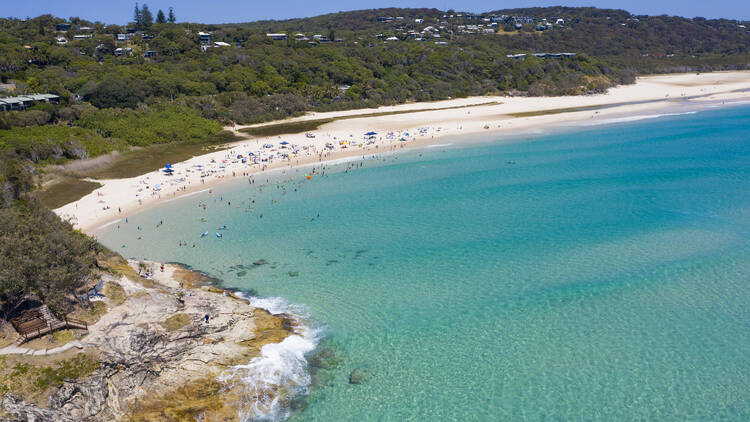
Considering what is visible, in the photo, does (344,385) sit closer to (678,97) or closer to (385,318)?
(385,318)

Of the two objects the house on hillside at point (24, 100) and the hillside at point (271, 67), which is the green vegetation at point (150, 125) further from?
the house on hillside at point (24, 100)

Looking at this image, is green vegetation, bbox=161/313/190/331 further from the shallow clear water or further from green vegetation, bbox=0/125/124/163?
green vegetation, bbox=0/125/124/163

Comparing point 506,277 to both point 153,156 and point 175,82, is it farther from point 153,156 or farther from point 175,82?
point 175,82

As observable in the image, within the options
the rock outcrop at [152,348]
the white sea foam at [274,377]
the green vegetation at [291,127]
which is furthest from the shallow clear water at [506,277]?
the green vegetation at [291,127]

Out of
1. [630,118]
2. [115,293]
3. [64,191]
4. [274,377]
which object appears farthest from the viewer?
[630,118]

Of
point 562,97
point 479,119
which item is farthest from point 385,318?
point 562,97

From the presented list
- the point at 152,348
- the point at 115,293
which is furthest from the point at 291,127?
the point at 152,348

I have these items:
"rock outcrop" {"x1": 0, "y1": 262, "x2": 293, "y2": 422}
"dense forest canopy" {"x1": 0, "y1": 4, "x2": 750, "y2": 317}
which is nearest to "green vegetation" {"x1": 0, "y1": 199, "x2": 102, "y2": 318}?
"dense forest canopy" {"x1": 0, "y1": 4, "x2": 750, "y2": 317}
